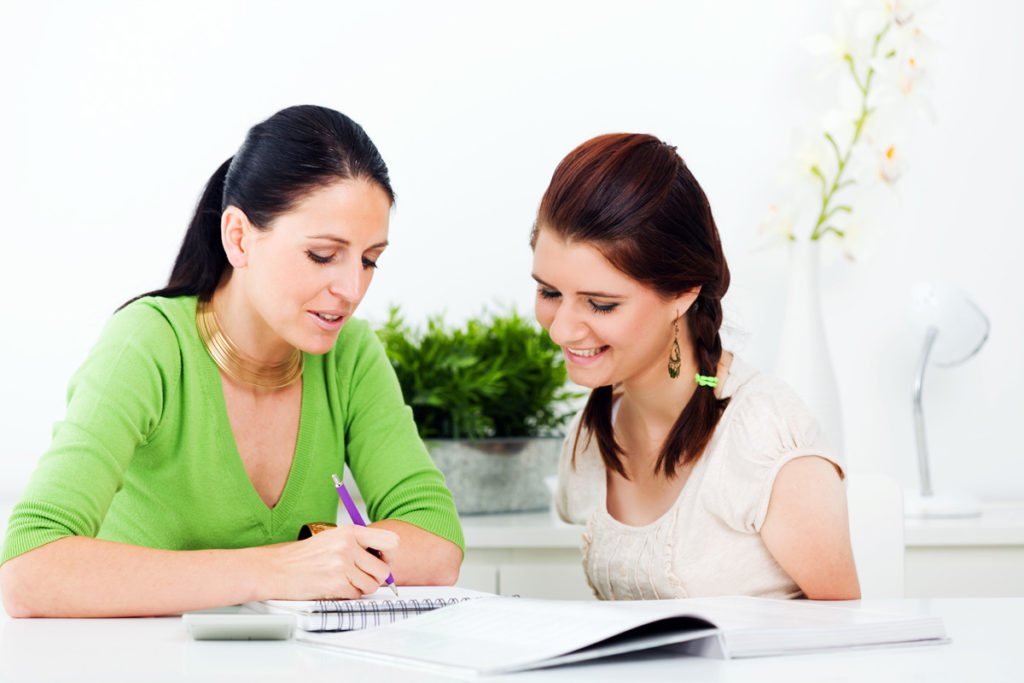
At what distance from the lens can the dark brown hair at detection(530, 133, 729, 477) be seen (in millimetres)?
1354

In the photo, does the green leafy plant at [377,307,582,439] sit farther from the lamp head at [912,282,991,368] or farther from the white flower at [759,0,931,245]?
the lamp head at [912,282,991,368]

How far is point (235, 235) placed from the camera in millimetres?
1420

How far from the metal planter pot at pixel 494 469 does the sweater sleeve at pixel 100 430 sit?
67 centimetres

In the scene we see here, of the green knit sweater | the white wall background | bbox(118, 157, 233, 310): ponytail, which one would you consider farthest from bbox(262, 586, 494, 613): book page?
the white wall background

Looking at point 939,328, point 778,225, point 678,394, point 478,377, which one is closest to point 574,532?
point 478,377

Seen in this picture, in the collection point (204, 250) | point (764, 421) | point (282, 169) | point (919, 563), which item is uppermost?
point (282, 169)

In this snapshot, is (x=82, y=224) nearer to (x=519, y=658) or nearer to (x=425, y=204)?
(x=425, y=204)

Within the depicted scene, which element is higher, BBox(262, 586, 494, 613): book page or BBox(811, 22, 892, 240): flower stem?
BBox(811, 22, 892, 240): flower stem

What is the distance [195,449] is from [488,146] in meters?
1.14

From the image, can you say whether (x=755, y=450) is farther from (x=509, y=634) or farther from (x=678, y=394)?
(x=509, y=634)

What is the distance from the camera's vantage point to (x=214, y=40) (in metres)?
2.30

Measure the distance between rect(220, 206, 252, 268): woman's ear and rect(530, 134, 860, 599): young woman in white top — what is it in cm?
40

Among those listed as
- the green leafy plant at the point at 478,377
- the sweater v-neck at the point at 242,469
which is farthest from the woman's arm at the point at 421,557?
the green leafy plant at the point at 478,377

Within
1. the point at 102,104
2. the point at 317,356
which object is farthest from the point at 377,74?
the point at 317,356
